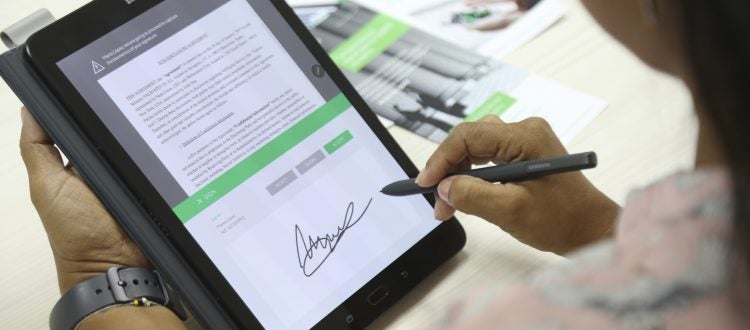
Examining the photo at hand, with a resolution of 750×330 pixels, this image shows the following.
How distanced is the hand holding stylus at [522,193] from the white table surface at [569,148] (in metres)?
0.05

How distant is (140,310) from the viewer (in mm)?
733

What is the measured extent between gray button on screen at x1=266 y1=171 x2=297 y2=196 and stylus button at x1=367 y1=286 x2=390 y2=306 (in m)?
0.12

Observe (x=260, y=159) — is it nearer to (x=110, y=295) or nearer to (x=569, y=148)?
(x=110, y=295)

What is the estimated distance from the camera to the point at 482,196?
729mm

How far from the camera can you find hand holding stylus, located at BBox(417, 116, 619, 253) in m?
0.73

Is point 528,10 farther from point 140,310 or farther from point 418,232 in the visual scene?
point 140,310

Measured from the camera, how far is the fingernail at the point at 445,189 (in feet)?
2.45

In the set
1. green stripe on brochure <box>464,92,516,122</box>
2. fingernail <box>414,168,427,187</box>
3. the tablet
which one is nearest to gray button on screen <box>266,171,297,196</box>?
the tablet

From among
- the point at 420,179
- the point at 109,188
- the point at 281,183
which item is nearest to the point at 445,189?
the point at 420,179

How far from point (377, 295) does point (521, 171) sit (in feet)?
0.53

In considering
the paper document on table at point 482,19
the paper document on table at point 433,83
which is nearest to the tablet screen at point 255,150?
the paper document on table at point 433,83

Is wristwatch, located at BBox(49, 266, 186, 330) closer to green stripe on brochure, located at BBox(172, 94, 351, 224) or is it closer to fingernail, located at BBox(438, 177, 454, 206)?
green stripe on brochure, located at BBox(172, 94, 351, 224)

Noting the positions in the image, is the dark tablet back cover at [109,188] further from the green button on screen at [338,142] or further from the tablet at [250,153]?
the green button on screen at [338,142]

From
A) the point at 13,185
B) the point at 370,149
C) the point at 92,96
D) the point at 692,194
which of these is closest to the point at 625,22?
the point at 692,194
